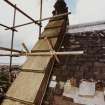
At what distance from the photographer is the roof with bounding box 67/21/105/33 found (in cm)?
787

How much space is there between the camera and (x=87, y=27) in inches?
323

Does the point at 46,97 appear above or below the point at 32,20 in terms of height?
below

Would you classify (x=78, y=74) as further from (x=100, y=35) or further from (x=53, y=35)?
(x=53, y=35)

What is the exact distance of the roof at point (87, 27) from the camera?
7.87m

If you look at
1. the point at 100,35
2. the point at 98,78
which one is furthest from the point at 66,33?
the point at 98,78

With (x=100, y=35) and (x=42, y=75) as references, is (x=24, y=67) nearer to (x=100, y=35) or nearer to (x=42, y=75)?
(x=42, y=75)

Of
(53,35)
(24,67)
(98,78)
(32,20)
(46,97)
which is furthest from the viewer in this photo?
(32,20)

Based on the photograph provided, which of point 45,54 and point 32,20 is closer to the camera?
point 45,54

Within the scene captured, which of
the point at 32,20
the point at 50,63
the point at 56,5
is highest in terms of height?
the point at 56,5

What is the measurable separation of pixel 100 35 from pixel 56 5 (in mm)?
2691

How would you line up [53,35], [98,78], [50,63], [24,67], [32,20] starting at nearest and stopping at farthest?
[98,78] → [50,63] → [24,67] → [53,35] → [32,20]

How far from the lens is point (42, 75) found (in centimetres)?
672

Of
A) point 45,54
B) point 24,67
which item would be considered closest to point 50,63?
point 45,54

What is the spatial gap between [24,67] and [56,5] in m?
3.13
